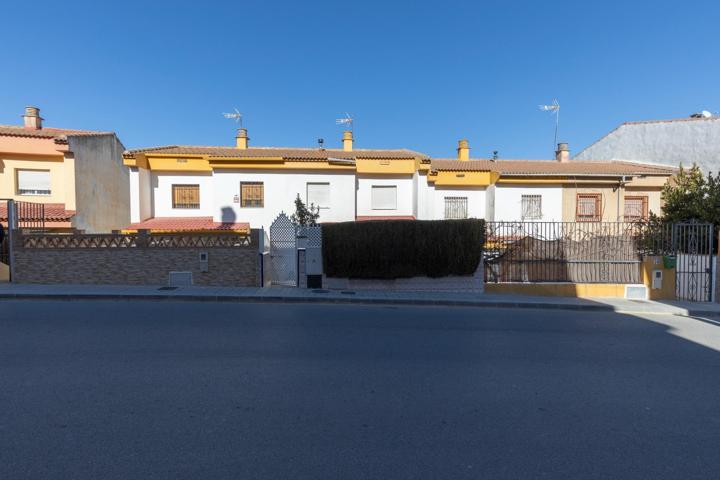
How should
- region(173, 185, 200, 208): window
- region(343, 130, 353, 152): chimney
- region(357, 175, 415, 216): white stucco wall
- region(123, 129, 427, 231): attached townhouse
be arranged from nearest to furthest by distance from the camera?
region(123, 129, 427, 231): attached townhouse → region(173, 185, 200, 208): window → region(357, 175, 415, 216): white stucco wall → region(343, 130, 353, 152): chimney

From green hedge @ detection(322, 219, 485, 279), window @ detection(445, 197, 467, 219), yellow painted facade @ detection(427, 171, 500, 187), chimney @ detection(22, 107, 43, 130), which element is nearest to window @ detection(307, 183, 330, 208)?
yellow painted facade @ detection(427, 171, 500, 187)

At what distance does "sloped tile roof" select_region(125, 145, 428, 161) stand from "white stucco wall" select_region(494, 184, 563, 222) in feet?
15.2

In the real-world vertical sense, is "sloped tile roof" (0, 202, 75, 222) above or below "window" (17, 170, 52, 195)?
below

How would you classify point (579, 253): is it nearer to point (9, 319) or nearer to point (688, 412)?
point (688, 412)

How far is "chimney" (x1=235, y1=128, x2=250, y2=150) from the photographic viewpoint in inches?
884

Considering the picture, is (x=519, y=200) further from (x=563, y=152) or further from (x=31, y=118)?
(x=31, y=118)

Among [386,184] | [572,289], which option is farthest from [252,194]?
[572,289]

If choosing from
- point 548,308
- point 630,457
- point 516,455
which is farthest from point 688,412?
point 548,308

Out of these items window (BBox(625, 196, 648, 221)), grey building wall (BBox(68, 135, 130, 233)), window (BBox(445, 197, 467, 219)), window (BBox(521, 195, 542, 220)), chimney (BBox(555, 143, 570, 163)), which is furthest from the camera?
chimney (BBox(555, 143, 570, 163))

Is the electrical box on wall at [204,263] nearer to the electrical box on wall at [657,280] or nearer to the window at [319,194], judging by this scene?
the window at [319,194]

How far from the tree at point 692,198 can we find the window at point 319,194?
14.9 m

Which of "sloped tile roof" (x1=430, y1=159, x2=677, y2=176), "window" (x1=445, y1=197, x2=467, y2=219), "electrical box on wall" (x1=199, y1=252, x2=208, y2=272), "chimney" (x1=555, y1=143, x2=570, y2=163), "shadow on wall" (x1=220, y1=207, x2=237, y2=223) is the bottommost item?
"electrical box on wall" (x1=199, y1=252, x2=208, y2=272)

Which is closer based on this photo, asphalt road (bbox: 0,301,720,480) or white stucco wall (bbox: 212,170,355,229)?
asphalt road (bbox: 0,301,720,480)

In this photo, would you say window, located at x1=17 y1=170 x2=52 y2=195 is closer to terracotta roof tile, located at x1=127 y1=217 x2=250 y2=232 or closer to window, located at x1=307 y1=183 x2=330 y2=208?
terracotta roof tile, located at x1=127 y1=217 x2=250 y2=232
